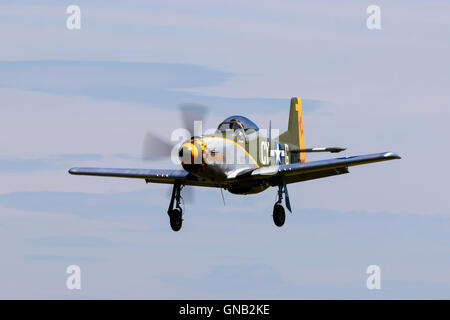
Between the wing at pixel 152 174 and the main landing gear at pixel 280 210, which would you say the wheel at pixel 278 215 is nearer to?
the main landing gear at pixel 280 210

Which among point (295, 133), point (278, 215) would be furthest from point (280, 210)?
point (295, 133)

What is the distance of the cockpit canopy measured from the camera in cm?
3544

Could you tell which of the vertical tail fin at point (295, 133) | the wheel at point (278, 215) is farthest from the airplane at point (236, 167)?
the vertical tail fin at point (295, 133)

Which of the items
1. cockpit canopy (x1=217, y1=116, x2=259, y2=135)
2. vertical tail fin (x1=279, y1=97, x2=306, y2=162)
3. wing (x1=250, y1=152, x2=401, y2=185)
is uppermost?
vertical tail fin (x1=279, y1=97, x2=306, y2=162)

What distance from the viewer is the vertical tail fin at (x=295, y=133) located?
4148cm

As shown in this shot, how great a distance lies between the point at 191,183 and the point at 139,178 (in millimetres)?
2164

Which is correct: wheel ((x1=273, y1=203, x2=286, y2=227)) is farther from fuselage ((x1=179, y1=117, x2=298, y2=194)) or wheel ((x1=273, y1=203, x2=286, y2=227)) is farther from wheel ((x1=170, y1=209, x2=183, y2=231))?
wheel ((x1=170, y1=209, x2=183, y2=231))

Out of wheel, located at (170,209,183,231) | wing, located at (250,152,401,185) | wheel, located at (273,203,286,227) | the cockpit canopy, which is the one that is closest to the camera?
wing, located at (250,152,401,185)

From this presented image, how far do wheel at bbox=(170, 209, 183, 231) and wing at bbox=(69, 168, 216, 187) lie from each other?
1.33 m

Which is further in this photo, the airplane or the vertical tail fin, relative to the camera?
the vertical tail fin

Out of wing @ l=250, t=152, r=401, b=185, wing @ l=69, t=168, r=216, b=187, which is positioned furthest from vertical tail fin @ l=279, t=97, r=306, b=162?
wing @ l=69, t=168, r=216, b=187

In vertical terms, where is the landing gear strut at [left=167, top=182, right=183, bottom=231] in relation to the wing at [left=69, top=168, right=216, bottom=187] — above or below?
below

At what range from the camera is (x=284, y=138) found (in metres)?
42.4

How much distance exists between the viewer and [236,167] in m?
35.1
